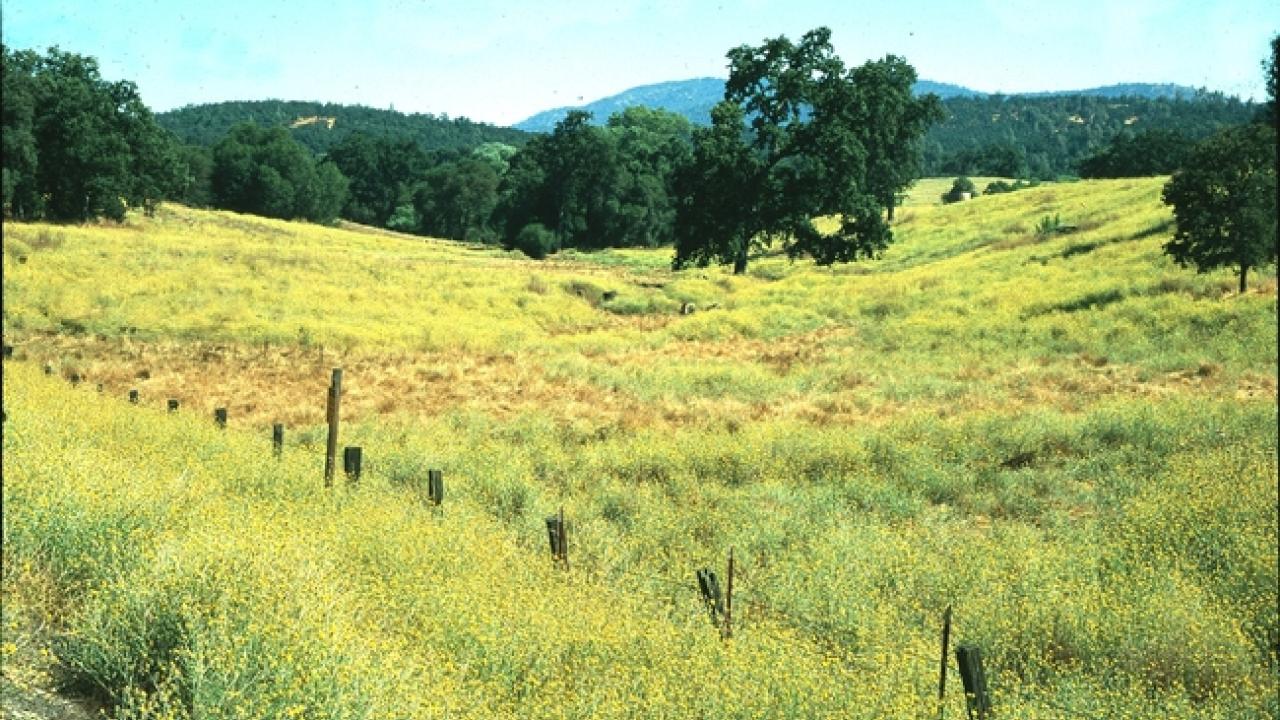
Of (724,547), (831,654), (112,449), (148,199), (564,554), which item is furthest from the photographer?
(148,199)

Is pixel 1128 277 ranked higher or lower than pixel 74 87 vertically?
lower

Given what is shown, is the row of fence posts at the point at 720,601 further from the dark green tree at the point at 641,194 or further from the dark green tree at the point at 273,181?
the dark green tree at the point at 273,181

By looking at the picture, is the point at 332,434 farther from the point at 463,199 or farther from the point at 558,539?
the point at 463,199

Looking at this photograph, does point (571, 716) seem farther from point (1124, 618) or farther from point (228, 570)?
point (1124, 618)

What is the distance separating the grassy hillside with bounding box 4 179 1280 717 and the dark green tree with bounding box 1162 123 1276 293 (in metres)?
1.94

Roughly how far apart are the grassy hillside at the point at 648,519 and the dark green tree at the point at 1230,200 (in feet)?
6.36

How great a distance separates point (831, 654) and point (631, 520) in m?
4.48

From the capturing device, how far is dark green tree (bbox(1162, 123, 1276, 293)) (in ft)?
96.8

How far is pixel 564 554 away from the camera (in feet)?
29.8

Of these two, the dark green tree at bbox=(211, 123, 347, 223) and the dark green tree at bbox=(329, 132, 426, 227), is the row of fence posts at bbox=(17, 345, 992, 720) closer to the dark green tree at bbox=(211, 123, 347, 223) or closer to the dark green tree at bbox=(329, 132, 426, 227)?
the dark green tree at bbox=(211, 123, 347, 223)

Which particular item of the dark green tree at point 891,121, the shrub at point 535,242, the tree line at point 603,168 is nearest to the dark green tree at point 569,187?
the tree line at point 603,168

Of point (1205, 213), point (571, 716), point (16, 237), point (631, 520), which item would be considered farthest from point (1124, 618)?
point (16, 237)

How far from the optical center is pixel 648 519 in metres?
11.2

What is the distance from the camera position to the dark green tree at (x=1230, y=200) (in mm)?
29500
